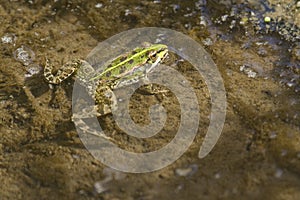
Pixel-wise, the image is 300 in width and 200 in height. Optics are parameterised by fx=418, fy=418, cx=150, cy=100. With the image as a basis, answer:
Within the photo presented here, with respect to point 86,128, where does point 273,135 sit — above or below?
above

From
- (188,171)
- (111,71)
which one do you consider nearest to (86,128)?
(111,71)

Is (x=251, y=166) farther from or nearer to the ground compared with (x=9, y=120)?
farther from the ground

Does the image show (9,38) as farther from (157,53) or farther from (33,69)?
(157,53)

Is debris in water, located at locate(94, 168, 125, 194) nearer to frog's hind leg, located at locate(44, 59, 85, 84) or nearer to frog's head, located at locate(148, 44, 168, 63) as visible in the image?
frog's hind leg, located at locate(44, 59, 85, 84)

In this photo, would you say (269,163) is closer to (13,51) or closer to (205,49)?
(205,49)

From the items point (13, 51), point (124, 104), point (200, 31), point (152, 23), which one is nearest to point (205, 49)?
point (200, 31)

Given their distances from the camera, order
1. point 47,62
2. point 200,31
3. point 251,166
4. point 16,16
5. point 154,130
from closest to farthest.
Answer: point 251,166 < point 154,130 < point 47,62 < point 200,31 < point 16,16
